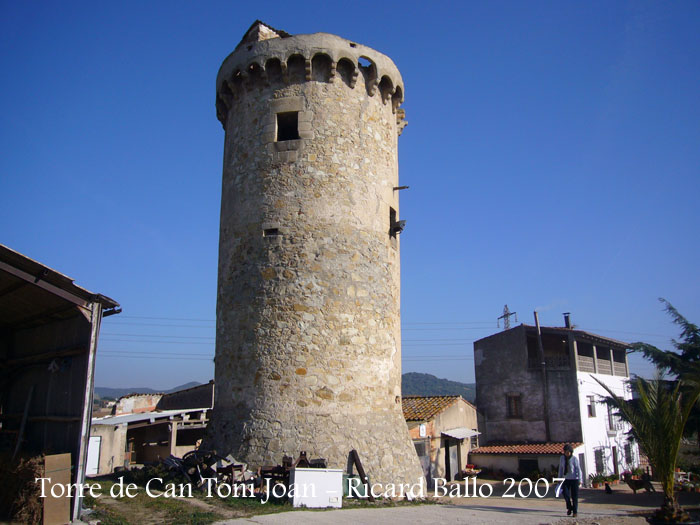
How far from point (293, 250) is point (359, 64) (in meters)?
5.32

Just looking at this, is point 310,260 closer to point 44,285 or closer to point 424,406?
point 44,285

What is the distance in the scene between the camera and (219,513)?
29.2 feet

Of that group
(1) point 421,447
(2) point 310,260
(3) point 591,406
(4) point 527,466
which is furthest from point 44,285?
(3) point 591,406

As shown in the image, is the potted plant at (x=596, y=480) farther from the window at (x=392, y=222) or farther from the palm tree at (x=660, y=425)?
the window at (x=392, y=222)

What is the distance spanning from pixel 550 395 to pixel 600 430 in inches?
126

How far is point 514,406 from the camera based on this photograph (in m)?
26.2

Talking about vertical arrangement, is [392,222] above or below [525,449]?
above

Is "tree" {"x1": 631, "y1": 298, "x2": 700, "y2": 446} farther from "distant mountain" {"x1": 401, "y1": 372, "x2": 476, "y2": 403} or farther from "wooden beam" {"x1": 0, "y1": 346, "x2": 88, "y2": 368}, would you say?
"distant mountain" {"x1": 401, "y1": 372, "x2": 476, "y2": 403}

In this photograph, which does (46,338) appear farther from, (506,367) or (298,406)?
(506,367)

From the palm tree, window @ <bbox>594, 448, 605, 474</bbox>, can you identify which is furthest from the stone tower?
window @ <bbox>594, 448, 605, 474</bbox>

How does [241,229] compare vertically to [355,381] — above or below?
above

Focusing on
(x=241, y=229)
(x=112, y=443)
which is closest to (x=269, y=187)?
(x=241, y=229)

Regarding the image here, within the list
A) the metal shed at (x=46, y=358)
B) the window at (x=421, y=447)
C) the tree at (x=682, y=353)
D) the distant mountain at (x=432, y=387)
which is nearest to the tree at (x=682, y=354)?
the tree at (x=682, y=353)

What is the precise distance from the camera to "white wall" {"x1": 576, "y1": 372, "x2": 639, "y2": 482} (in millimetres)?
24422
